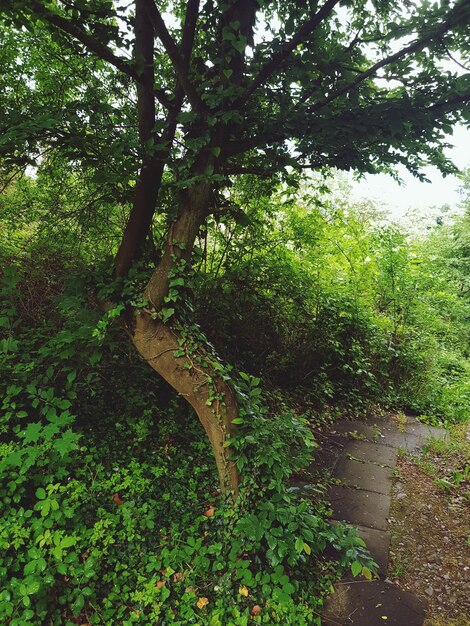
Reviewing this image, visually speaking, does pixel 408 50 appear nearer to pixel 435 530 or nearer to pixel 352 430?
pixel 435 530

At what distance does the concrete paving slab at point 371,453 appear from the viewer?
435 centimetres

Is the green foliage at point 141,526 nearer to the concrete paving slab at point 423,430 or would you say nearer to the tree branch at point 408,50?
the tree branch at point 408,50

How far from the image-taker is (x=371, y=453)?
4.52 meters

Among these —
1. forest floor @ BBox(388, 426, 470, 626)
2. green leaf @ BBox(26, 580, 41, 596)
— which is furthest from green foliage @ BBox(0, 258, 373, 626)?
forest floor @ BBox(388, 426, 470, 626)

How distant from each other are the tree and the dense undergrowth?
0.35 metres

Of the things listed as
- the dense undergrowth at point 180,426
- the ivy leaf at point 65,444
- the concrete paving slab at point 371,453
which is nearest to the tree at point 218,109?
the dense undergrowth at point 180,426

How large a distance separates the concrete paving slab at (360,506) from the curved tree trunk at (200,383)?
48.9 inches

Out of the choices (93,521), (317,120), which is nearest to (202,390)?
(93,521)

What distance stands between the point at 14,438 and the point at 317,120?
349 centimetres

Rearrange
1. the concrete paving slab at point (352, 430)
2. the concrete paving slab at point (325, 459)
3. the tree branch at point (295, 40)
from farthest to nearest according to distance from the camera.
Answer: the concrete paving slab at point (352, 430), the concrete paving slab at point (325, 459), the tree branch at point (295, 40)

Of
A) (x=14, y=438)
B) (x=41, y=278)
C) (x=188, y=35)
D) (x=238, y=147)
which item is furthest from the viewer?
(x=41, y=278)

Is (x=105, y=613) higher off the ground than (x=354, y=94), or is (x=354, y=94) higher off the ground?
(x=354, y=94)

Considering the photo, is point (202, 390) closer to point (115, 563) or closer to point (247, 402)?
point (247, 402)

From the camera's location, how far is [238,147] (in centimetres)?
280
